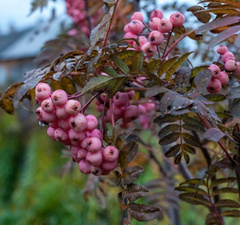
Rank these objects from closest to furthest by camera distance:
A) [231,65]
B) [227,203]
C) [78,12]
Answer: [231,65], [227,203], [78,12]

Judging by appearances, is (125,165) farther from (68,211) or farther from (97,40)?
(68,211)

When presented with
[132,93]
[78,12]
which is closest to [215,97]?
[132,93]

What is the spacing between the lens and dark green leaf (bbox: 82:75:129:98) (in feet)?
1.49

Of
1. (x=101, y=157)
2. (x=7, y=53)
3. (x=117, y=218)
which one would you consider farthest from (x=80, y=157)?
(x=7, y=53)

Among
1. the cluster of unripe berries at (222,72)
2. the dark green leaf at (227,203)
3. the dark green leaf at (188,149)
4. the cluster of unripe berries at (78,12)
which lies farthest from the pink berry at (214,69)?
the cluster of unripe berries at (78,12)

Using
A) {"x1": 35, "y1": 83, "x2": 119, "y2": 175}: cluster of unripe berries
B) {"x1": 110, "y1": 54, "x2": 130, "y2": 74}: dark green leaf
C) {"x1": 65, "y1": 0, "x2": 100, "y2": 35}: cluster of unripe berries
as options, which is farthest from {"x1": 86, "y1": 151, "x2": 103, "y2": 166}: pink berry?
{"x1": 65, "y1": 0, "x2": 100, "y2": 35}: cluster of unripe berries

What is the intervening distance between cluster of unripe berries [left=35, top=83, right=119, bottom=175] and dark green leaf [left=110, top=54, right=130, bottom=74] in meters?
0.07

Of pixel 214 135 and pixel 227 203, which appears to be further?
pixel 227 203

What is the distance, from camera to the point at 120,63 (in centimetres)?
48

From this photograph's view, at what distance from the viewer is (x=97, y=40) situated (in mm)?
457

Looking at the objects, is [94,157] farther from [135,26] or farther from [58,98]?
[135,26]

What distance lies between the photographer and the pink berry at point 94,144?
0.47 m

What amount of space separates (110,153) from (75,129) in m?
0.05

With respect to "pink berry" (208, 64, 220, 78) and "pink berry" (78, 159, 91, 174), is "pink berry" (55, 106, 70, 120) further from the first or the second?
"pink berry" (208, 64, 220, 78)
